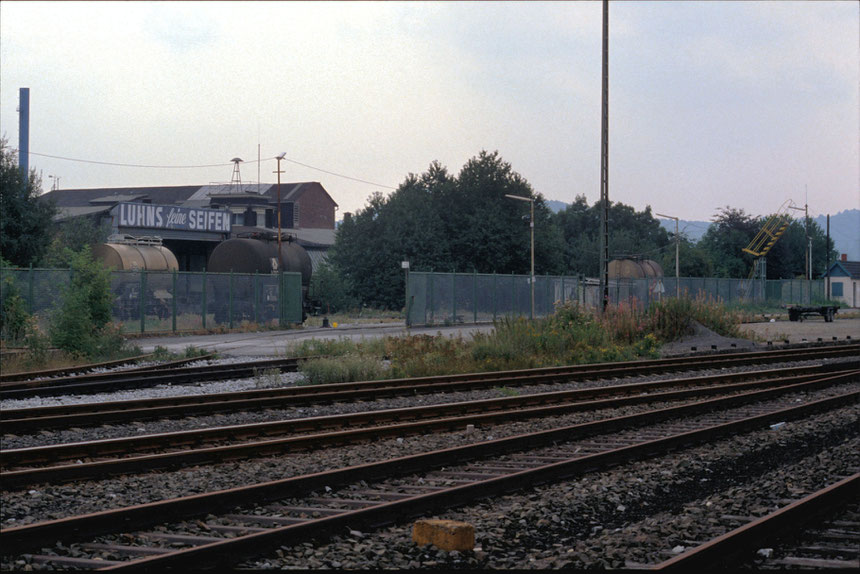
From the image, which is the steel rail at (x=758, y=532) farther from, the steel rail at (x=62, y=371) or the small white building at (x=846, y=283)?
the small white building at (x=846, y=283)

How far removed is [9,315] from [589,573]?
23.8m

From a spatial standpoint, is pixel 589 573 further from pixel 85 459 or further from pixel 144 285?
pixel 144 285

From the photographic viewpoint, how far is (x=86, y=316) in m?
22.5

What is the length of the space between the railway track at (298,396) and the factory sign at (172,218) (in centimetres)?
4321

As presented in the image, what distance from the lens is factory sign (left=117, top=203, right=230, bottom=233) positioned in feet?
189

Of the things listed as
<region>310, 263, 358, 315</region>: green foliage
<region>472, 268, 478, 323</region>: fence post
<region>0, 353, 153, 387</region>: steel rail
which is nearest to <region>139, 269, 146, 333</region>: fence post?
<region>0, 353, 153, 387</region>: steel rail

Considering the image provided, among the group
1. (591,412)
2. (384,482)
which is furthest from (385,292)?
(384,482)

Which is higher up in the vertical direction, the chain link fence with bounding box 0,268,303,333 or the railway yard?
the chain link fence with bounding box 0,268,303,333

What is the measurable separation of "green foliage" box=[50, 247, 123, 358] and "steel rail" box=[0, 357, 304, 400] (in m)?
2.86

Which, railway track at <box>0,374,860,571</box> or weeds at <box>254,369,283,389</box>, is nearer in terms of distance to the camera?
railway track at <box>0,374,860,571</box>

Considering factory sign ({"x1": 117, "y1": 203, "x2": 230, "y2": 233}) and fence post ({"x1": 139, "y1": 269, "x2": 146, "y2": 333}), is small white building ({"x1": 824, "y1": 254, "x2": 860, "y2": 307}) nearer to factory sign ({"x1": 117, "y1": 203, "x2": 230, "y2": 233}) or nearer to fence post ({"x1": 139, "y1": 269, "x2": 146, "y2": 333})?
factory sign ({"x1": 117, "y1": 203, "x2": 230, "y2": 233})

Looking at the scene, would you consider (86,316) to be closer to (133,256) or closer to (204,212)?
(133,256)

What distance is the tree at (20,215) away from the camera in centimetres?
3862

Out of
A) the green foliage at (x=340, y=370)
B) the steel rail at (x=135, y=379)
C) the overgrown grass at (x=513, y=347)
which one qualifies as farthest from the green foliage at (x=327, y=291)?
the green foliage at (x=340, y=370)
